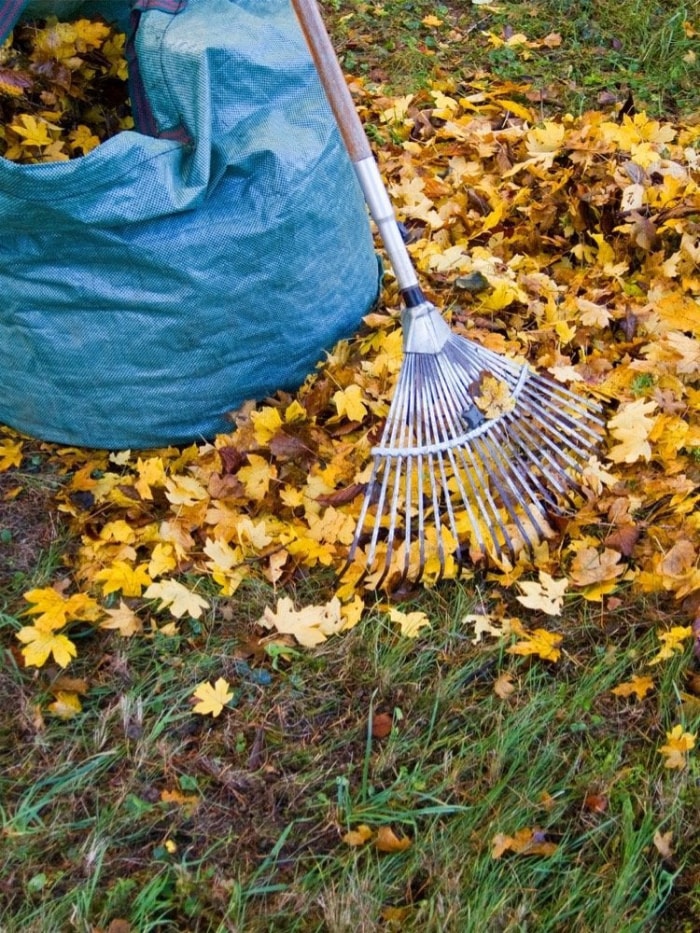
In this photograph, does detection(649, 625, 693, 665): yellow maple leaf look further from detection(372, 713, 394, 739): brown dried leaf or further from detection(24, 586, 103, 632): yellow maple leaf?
detection(24, 586, 103, 632): yellow maple leaf

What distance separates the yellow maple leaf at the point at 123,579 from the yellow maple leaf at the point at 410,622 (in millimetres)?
503

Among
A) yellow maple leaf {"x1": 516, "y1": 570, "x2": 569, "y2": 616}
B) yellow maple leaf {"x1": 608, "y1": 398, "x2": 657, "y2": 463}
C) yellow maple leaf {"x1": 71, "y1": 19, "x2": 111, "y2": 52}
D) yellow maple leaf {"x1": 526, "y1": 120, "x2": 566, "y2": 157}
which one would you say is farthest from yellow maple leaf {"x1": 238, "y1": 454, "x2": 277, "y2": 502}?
yellow maple leaf {"x1": 526, "y1": 120, "x2": 566, "y2": 157}

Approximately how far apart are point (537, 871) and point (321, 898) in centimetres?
33

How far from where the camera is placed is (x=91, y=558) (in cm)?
182

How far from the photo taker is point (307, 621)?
1658mm

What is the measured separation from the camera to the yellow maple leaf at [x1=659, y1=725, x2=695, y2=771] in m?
1.41

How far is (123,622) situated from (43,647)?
149mm

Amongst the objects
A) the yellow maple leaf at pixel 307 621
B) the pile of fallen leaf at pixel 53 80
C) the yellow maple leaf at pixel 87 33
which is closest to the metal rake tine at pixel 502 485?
the yellow maple leaf at pixel 307 621

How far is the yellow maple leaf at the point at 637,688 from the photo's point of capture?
151cm

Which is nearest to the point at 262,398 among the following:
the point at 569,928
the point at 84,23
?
the point at 84,23

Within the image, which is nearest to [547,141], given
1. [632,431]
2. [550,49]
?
[550,49]

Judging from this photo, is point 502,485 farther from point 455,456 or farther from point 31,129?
point 31,129

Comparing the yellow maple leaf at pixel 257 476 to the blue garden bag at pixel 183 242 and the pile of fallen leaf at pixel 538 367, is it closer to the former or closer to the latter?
the pile of fallen leaf at pixel 538 367

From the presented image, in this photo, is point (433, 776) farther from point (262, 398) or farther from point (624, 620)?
point (262, 398)
